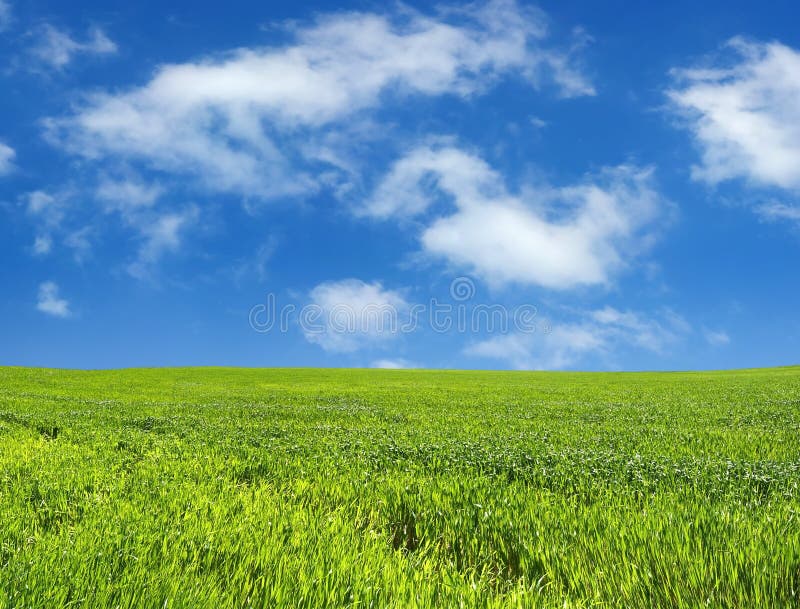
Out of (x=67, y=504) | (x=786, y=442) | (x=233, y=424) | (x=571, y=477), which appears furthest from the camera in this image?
(x=233, y=424)

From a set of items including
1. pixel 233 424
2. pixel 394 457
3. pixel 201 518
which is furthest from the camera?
pixel 233 424

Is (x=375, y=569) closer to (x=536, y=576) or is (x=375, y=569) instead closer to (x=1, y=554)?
(x=536, y=576)

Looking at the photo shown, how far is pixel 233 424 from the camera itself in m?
15.4

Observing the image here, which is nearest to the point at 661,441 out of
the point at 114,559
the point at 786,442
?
the point at 786,442

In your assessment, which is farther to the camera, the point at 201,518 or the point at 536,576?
the point at 201,518

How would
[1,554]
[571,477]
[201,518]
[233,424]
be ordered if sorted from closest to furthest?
1. [1,554]
2. [201,518]
3. [571,477]
4. [233,424]

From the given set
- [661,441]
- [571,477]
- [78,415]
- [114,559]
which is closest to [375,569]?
[114,559]

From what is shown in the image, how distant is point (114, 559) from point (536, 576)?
342cm

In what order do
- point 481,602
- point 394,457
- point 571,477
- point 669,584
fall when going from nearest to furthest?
point 481,602, point 669,584, point 571,477, point 394,457

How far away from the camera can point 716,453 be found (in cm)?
962

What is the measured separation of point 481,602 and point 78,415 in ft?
58.6

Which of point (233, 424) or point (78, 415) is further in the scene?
point (78, 415)

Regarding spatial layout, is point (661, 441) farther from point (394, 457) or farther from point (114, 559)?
point (114, 559)

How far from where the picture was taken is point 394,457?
9.33 m
